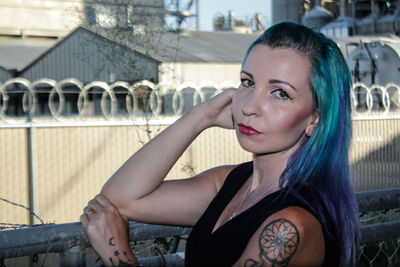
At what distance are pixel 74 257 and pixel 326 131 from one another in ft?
2.88

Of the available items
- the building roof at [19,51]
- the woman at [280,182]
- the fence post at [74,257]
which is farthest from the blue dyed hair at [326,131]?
the building roof at [19,51]

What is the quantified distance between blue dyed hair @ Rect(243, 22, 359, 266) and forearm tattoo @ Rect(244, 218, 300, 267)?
0.19 meters

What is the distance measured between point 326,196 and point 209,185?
62 centimetres

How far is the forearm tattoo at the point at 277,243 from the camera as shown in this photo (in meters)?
1.57

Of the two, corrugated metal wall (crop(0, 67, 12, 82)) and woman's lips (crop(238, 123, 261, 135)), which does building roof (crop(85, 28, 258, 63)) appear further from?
woman's lips (crop(238, 123, 261, 135))

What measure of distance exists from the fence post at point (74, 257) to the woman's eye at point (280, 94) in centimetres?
79

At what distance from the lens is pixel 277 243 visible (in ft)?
5.22

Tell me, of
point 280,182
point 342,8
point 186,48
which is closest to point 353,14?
point 342,8

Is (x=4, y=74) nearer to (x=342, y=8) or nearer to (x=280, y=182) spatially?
(x=280, y=182)

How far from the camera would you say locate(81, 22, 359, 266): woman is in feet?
5.37

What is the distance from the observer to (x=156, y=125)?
9070 millimetres

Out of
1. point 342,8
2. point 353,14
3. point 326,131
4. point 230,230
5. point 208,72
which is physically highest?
point 342,8

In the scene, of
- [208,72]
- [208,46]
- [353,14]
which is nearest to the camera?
[208,72]

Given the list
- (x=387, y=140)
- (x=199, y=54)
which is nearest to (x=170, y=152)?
(x=387, y=140)
